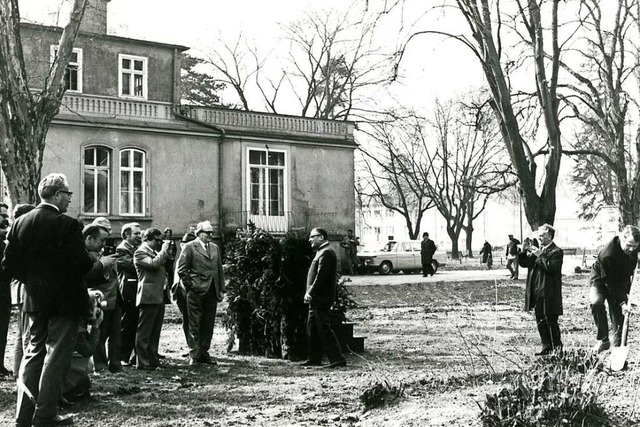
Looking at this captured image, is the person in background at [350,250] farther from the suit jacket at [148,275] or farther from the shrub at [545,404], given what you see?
the shrub at [545,404]

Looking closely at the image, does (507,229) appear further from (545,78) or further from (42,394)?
(42,394)

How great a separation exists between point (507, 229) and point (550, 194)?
255 feet

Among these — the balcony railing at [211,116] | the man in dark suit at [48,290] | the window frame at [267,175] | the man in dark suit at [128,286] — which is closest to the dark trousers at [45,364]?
the man in dark suit at [48,290]

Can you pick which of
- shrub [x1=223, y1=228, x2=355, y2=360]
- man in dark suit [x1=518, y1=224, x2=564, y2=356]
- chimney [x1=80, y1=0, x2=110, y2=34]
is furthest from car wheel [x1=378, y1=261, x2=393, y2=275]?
man in dark suit [x1=518, y1=224, x2=564, y2=356]

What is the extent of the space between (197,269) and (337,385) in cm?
272

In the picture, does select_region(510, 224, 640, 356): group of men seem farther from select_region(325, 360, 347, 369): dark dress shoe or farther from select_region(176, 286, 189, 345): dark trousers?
select_region(176, 286, 189, 345): dark trousers

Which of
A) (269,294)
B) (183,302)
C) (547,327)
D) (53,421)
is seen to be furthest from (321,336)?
(53,421)

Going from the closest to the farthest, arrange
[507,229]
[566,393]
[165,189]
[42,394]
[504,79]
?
[566,393] < [42,394] < [504,79] < [165,189] < [507,229]

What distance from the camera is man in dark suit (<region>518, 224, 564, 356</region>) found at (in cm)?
986

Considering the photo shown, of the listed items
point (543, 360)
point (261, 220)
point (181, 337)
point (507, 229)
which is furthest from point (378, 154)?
point (507, 229)

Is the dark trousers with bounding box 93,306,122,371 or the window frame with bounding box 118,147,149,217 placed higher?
the window frame with bounding box 118,147,149,217

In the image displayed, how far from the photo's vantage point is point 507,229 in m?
91.9

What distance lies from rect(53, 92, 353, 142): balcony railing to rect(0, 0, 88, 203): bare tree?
43.9ft

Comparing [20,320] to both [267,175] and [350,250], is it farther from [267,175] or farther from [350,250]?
[350,250]
